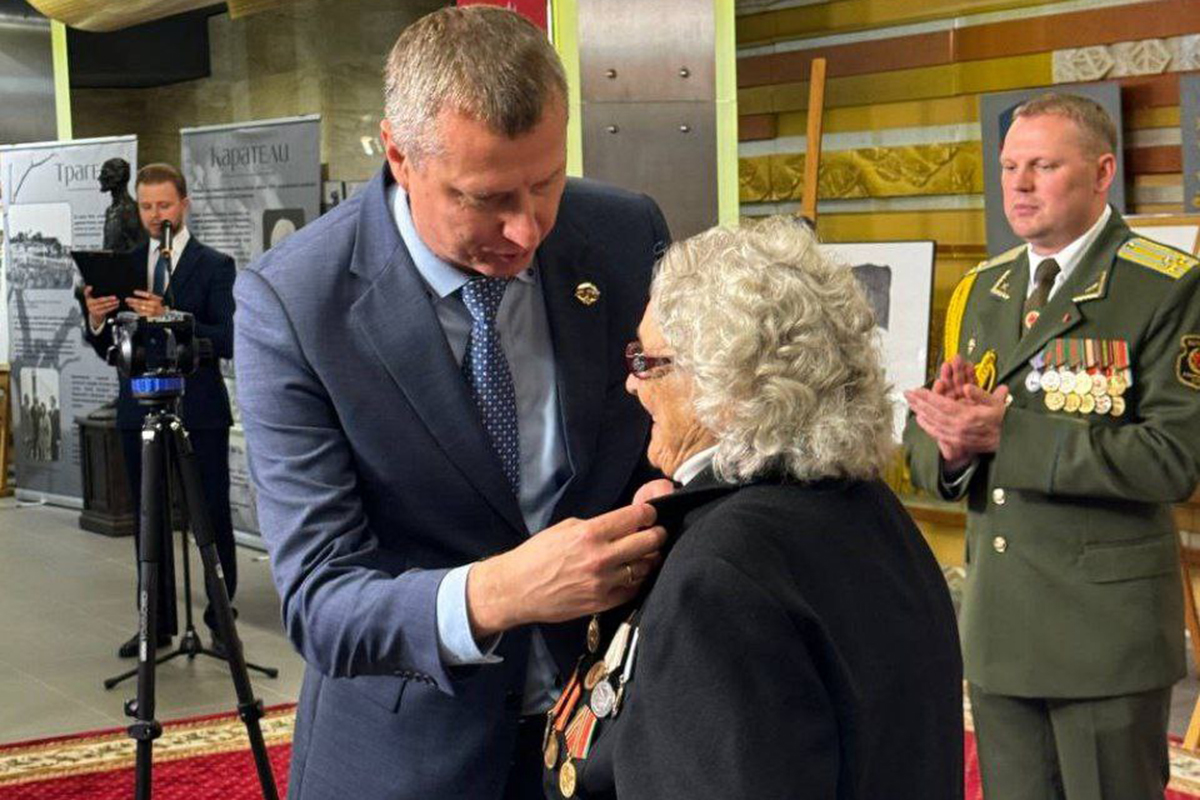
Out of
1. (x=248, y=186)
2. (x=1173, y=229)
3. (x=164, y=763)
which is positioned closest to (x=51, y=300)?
(x=248, y=186)

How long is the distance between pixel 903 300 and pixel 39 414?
593 cm

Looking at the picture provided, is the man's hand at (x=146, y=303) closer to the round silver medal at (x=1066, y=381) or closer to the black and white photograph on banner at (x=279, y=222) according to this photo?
the black and white photograph on banner at (x=279, y=222)

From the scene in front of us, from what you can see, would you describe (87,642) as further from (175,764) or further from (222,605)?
(222,605)

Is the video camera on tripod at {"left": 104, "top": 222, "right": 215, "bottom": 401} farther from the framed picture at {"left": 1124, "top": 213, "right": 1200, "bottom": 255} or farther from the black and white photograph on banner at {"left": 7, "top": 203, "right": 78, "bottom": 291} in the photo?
the black and white photograph on banner at {"left": 7, "top": 203, "right": 78, "bottom": 291}

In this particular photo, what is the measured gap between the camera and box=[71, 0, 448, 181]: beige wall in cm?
931

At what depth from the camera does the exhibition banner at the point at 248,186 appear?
8.12 m

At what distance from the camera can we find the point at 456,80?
1.69 meters

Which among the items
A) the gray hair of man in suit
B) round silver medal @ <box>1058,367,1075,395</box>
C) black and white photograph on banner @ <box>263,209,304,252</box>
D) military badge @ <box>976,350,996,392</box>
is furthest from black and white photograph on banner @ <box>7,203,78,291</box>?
the gray hair of man in suit

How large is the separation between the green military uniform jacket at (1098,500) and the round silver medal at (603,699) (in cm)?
164

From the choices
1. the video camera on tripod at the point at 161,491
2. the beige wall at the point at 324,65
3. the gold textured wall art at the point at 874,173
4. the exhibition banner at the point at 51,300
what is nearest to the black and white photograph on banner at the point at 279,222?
the beige wall at the point at 324,65

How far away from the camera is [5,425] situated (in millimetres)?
11102

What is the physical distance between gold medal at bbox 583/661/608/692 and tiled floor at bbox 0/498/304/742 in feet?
14.2

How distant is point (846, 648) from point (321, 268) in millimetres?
720

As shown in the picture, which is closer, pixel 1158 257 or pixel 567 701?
pixel 567 701
